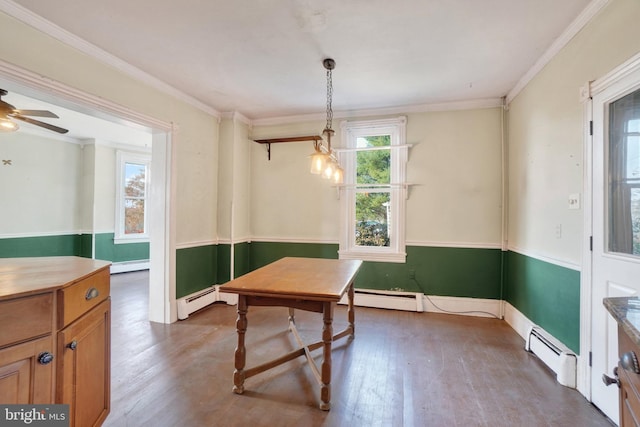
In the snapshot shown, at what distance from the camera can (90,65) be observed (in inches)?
93.0

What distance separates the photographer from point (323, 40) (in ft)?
7.36

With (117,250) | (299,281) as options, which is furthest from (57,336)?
(117,250)

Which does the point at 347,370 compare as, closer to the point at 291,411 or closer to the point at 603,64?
the point at 291,411

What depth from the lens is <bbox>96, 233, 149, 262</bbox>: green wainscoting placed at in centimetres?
542

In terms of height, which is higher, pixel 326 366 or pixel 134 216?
pixel 134 216

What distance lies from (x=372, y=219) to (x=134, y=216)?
5122 mm

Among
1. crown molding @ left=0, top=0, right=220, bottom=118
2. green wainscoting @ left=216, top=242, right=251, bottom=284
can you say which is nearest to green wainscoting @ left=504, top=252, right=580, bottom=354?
green wainscoting @ left=216, top=242, right=251, bottom=284

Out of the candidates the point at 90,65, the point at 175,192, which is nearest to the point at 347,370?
the point at 175,192

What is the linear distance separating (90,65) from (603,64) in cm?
382

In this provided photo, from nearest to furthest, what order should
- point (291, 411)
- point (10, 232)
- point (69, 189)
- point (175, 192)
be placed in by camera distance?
point (291, 411) < point (175, 192) < point (10, 232) < point (69, 189)

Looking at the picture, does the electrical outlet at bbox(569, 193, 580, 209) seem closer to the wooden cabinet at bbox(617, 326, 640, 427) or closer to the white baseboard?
the wooden cabinet at bbox(617, 326, 640, 427)

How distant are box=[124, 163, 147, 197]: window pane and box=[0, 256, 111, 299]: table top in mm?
4901

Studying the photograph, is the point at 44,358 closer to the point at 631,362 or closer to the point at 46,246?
the point at 631,362

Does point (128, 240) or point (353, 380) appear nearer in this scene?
point (353, 380)
